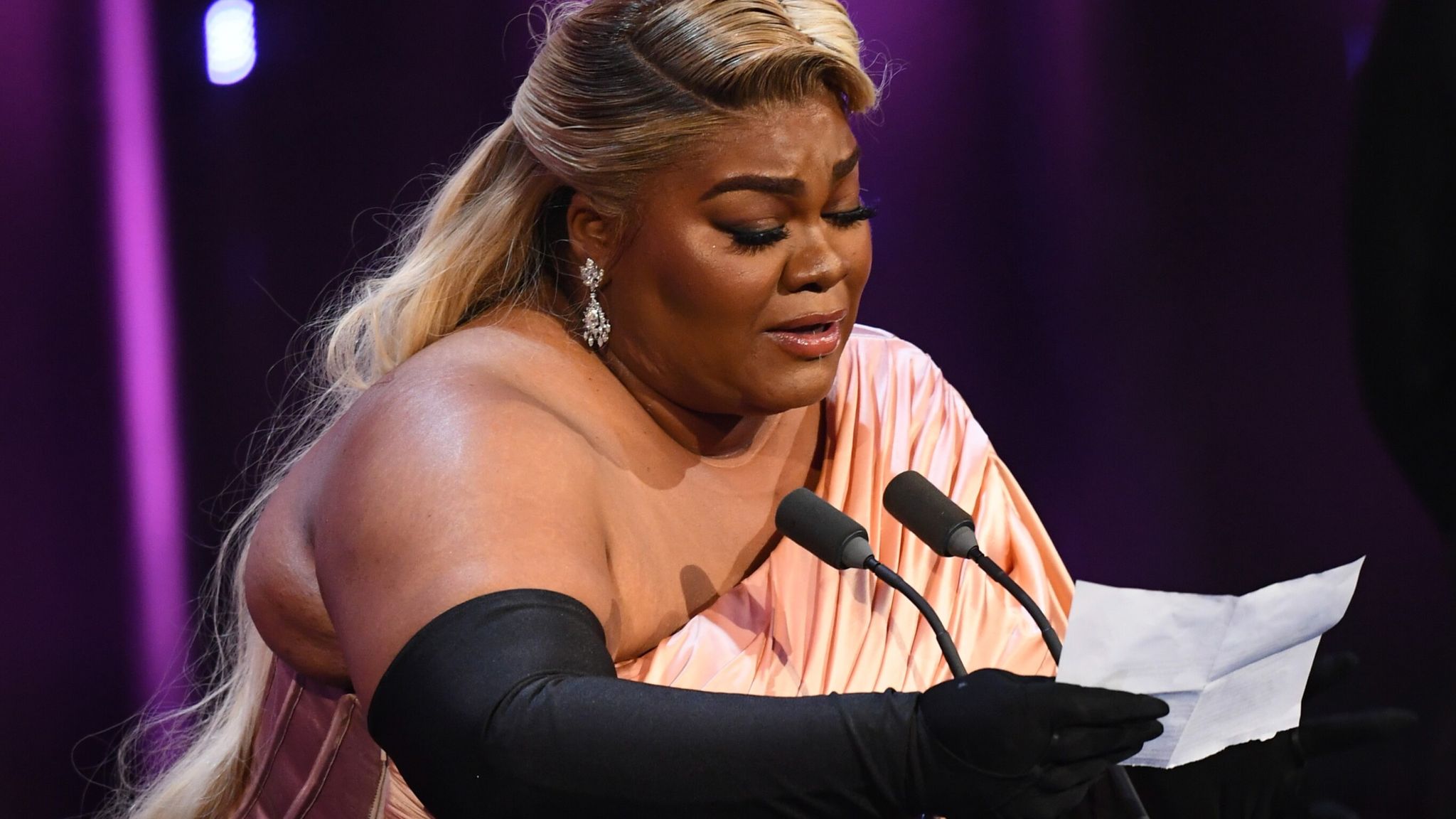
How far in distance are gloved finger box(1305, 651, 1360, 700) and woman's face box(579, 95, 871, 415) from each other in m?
0.57

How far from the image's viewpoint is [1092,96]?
2.53m

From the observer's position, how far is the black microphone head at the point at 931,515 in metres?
1.37

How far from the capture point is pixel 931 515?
4.56 ft

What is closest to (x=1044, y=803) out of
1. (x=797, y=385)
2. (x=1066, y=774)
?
(x=1066, y=774)

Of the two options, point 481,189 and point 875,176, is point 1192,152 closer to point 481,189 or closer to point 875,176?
point 875,176

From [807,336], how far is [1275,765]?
24.3 inches

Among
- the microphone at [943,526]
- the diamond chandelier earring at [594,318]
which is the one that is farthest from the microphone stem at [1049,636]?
the diamond chandelier earring at [594,318]

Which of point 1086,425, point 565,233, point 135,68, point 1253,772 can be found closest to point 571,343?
point 565,233

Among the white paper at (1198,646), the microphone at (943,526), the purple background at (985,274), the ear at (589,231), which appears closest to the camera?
the white paper at (1198,646)

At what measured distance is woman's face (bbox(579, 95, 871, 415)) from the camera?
4.91ft

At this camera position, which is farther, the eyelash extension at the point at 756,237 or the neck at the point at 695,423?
the neck at the point at 695,423

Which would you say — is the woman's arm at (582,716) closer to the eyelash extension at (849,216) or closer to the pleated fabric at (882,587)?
the pleated fabric at (882,587)

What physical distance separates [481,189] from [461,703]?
78 centimetres

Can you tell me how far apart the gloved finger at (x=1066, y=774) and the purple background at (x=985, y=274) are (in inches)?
56.6
